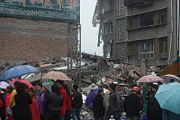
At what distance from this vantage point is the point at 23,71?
17391 mm

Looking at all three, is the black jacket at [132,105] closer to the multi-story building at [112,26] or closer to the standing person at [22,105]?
the standing person at [22,105]

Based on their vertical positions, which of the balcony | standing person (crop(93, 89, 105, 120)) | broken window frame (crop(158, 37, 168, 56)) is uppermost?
the balcony

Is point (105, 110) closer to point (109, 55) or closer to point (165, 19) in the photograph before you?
point (165, 19)

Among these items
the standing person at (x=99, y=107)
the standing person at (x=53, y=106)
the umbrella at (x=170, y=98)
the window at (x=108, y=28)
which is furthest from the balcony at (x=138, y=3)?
the umbrella at (x=170, y=98)

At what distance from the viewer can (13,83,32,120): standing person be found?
10.6 metres

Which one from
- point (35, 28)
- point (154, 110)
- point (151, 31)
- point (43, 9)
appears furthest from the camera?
point (151, 31)

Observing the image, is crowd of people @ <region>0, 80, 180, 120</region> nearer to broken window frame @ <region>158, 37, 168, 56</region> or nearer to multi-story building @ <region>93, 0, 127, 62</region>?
broken window frame @ <region>158, 37, 168, 56</region>

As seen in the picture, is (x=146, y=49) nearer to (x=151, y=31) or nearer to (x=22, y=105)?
(x=151, y=31)

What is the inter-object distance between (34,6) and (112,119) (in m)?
22.4

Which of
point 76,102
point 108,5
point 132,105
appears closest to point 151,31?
point 108,5

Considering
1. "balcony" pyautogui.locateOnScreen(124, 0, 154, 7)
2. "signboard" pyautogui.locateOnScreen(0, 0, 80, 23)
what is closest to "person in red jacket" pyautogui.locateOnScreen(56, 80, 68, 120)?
"signboard" pyautogui.locateOnScreen(0, 0, 80, 23)

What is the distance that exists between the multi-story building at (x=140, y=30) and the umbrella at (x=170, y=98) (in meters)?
31.7

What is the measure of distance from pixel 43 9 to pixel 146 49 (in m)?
11.5

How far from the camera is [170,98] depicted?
9812mm
